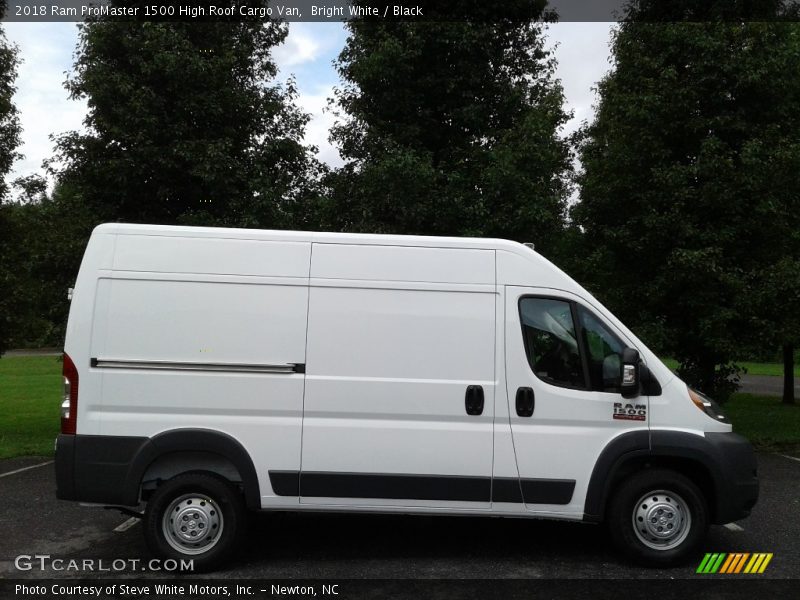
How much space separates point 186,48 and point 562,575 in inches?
327

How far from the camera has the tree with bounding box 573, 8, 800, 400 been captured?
986 cm

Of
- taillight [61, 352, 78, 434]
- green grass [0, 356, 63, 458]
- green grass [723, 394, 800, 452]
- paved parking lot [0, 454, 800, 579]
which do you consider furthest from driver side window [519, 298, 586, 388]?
green grass [0, 356, 63, 458]

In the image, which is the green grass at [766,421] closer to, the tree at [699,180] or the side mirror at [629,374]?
the tree at [699,180]

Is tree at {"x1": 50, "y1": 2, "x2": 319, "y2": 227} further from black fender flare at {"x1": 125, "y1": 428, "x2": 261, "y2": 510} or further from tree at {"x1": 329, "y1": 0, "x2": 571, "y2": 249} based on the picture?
black fender flare at {"x1": 125, "y1": 428, "x2": 261, "y2": 510}

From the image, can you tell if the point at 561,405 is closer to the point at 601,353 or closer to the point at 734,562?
the point at 601,353

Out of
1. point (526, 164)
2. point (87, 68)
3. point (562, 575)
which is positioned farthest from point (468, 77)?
point (562, 575)

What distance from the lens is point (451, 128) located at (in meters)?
11.0

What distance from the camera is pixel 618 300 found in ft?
35.9

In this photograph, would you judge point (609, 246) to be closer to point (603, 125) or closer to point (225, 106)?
point (603, 125)

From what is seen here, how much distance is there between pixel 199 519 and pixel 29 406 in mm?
17737

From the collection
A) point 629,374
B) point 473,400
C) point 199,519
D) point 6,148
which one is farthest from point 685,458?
point 6,148

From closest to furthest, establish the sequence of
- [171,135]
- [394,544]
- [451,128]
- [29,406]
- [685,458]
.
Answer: [685,458], [394,544], [171,135], [451,128], [29,406]

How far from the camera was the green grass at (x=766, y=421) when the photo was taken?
445 inches

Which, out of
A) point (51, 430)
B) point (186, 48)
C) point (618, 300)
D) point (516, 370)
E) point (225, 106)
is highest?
point (186, 48)
